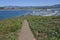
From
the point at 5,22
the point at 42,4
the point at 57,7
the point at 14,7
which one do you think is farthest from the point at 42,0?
the point at 5,22

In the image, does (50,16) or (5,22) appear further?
(50,16)

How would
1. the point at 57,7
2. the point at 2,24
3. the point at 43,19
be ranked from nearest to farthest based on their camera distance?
the point at 2,24, the point at 57,7, the point at 43,19

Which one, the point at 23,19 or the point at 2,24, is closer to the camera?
the point at 2,24

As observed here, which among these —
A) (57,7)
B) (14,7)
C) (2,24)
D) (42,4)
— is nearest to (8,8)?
(14,7)

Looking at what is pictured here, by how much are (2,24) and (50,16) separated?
2.35 meters

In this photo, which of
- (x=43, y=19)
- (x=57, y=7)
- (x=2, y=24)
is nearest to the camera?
(x=2, y=24)

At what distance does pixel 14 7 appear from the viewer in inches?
357

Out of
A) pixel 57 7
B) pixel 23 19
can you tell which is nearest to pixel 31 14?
pixel 23 19

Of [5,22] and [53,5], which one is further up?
[53,5]

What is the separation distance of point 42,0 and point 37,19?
1041mm

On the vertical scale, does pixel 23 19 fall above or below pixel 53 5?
below

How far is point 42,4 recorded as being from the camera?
354 inches

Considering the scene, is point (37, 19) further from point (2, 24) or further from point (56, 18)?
point (2, 24)

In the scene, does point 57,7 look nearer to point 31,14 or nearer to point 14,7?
point 31,14
